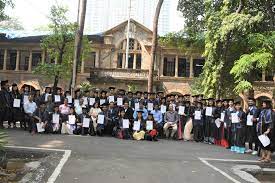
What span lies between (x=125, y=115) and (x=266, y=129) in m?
6.05

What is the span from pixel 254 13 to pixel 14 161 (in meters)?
16.1

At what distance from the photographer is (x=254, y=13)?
24.2 metres

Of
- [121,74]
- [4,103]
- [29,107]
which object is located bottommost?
[29,107]

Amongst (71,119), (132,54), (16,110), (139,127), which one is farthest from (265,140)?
(132,54)

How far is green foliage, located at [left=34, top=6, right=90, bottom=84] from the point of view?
33.0 metres

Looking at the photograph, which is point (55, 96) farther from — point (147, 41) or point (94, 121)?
point (147, 41)

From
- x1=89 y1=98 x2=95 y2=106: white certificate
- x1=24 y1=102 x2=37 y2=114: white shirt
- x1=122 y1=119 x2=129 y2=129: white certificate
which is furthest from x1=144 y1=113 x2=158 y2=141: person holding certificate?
x1=24 y1=102 x2=37 y2=114: white shirt

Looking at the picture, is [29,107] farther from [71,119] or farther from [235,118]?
[235,118]

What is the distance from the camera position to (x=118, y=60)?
4488 centimetres

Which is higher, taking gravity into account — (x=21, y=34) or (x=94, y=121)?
(x=21, y=34)

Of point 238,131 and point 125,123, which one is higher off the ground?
point 125,123

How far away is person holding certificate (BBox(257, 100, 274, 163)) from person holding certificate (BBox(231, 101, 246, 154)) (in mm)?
1897

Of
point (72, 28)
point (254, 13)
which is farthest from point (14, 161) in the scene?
point (72, 28)

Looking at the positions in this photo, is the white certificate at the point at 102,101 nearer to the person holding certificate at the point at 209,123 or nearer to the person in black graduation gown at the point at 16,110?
the person in black graduation gown at the point at 16,110
